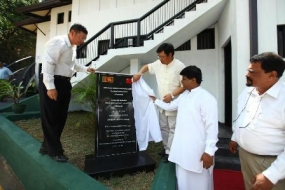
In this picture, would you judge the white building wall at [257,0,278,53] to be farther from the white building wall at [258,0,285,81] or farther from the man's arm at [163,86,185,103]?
the man's arm at [163,86,185,103]

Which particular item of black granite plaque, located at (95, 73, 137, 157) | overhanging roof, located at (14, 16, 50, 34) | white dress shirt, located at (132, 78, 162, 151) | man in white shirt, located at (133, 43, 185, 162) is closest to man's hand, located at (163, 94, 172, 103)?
man in white shirt, located at (133, 43, 185, 162)

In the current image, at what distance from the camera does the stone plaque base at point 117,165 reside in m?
2.98

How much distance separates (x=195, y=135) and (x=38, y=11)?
15.2 m

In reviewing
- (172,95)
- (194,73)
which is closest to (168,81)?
(172,95)

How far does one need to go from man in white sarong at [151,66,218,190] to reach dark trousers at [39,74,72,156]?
5.41 ft

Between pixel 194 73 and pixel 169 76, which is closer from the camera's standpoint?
pixel 194 73

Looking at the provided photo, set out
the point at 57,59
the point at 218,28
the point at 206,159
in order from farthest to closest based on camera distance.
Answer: the point at 218,28
the point at 57,59
the point at 206,159

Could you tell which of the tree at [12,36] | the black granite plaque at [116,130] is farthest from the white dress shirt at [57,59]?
the tree at [12,36]

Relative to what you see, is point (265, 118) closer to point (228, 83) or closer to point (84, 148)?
point (84, 148)

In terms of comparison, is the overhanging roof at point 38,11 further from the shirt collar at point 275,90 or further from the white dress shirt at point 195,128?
the shirt collar at point 275,90

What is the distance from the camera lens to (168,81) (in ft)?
11.3

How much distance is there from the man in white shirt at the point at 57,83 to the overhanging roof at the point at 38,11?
11524 mm

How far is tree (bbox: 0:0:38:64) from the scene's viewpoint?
57.2 feet

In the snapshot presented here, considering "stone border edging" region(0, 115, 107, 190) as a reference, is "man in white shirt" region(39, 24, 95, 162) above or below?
above
